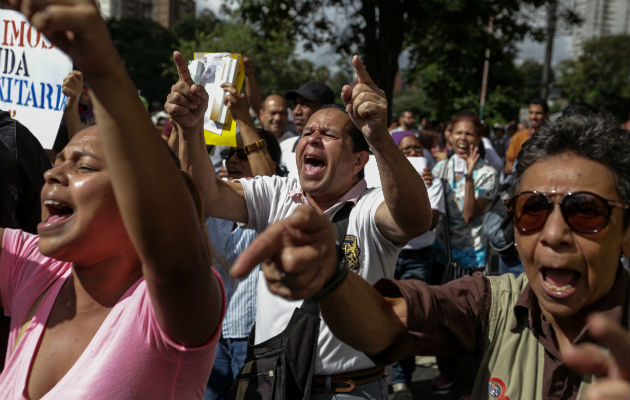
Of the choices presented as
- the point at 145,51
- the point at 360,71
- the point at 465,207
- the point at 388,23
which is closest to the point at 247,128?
the point at 360,71

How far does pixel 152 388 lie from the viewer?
5.19 feet

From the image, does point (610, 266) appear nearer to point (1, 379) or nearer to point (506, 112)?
point (1, 379)

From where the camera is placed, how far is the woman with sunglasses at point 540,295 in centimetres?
158

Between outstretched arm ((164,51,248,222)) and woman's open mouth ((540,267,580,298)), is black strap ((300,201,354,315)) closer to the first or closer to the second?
outstretched arm ((164,51,248,222))

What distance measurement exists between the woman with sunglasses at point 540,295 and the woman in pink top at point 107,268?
36 centimetres

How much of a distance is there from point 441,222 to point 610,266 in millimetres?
3731

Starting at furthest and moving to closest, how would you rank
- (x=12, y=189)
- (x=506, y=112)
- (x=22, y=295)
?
(x=506, y=112)
(x=12, y=189)
(x=22, y=295)

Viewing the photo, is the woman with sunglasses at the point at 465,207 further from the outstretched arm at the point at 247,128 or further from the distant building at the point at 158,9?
the distant building at the point at 158,9

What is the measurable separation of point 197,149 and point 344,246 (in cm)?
79

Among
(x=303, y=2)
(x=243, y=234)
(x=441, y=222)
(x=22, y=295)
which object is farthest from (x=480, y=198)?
(x=303, y=2)

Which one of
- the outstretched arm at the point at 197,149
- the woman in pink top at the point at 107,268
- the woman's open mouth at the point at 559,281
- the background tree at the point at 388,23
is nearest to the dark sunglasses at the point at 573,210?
the woman's open mouth at the point at 559,281

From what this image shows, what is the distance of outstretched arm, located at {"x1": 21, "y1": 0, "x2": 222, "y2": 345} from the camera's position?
117cm

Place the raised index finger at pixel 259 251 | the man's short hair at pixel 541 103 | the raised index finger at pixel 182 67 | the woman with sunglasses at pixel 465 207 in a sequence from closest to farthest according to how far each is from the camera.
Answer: the raised index finger at pixel 259 251
the raised index finger at pixel 182 67
the woman with sunglasses at pixel 465 207
the man's short hair at pixel 541 103

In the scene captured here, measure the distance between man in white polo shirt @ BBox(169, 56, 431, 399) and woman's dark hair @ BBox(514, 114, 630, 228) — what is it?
0.62 meters
